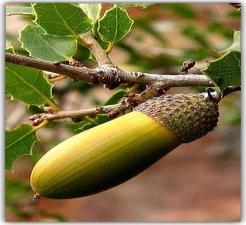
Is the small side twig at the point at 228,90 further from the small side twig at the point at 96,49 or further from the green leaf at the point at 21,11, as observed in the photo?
the green leaf at the point at 21,11


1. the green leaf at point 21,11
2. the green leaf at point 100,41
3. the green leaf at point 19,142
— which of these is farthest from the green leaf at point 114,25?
the green leaf at point 19,142

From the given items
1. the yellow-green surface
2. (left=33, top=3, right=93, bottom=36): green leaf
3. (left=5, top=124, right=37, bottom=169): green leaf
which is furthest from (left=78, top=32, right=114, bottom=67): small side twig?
(left=5, top=124, right=37, bottom=169): green leaf

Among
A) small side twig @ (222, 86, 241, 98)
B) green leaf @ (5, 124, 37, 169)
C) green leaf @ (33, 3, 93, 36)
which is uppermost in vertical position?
green leaf @ (33, 3, 93, 36)

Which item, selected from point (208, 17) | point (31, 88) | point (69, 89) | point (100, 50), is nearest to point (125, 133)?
point (100, 50)

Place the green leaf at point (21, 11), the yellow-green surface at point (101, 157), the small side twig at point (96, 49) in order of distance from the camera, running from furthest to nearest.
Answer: the green leaf at point (21, 11)
the small side twig at point (96, 49)
the yellow-green surface at point (101, 157)

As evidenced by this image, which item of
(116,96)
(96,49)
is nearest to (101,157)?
(96,49)

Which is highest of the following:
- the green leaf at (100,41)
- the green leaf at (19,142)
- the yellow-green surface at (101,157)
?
the green leaf at (100,41)

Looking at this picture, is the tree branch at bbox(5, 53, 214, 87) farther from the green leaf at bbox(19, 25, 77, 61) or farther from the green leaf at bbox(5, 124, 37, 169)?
the green leaf at bbox(5, 124, 37, 169)
